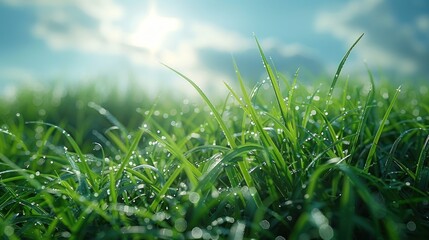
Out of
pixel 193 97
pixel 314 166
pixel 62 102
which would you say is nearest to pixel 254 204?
pixel 314 166

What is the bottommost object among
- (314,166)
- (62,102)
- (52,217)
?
(62,102)

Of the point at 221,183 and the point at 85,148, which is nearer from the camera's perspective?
the point at 221,183

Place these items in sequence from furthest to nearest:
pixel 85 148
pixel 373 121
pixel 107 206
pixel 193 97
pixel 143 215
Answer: pixel 193 97 < pixel 85 148 < pixel 373 121 < pixel 107 206 < pixel 143 215

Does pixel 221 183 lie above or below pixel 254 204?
below

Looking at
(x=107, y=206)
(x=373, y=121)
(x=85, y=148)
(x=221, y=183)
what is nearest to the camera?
(x=107, y=206)

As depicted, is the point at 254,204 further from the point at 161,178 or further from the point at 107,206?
the point at 107,206

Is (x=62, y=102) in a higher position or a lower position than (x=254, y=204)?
lower

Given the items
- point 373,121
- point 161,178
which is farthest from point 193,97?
point 161,178

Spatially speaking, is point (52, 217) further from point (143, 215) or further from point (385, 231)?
point (385, 231)

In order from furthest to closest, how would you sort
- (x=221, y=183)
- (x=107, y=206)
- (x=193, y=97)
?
(x=193, y=97) → (x=221, y=183) → (x=107, y=206)
